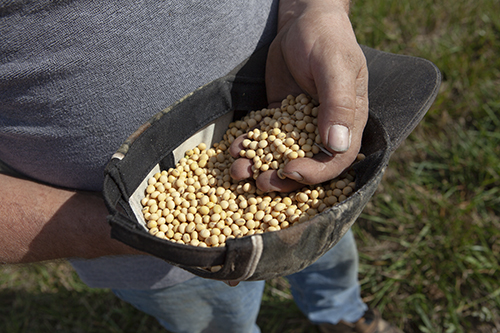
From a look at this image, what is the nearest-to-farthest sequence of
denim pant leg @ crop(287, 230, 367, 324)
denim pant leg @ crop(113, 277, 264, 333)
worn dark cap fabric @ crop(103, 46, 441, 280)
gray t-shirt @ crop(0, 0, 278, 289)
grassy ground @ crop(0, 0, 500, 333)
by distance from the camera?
worn dark cap fabric @ crop(103, 46, 441, 280) < gray t-shirt @ crop(0, 0, 278, 289) < denim pant leg @ crop(113, 277, 264, 333) < denim pant leg @ crop(287, 230, 367, 324) < grassy ground @ crop(0, 0, 500, 333)

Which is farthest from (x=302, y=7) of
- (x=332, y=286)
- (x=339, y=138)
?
(x=332, y=286)

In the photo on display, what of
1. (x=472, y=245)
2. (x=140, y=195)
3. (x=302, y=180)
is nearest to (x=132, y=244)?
(x=140, y=195)

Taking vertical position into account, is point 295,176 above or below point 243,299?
above

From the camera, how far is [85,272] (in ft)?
4.79

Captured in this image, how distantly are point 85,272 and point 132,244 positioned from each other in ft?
2.35

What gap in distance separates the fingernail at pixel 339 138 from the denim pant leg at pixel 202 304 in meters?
0.73

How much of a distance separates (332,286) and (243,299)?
54 centimetres

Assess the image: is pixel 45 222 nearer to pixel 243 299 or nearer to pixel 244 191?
pixel 244 191

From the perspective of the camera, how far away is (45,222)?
122cm

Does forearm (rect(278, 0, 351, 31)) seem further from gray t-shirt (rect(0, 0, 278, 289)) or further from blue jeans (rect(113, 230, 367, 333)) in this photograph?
blue jeans (rect(113, 230, 367, 333))

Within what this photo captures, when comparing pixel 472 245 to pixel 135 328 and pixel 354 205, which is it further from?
pixel 135 328

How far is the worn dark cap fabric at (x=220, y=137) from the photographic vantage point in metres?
0.88

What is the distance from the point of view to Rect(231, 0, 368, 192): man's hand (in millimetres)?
1089

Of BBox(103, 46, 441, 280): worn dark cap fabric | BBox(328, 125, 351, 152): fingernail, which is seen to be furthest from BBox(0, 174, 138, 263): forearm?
BBox(328, 125, 351, 152): fingernail
